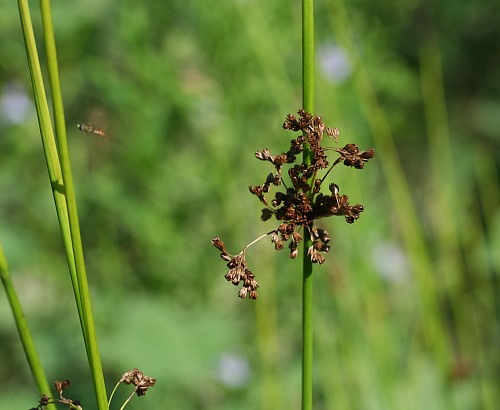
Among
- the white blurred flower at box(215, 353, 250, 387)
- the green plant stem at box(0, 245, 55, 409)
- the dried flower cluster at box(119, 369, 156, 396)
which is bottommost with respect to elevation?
the dried flower cluster at box(119, 369, 156, 396)

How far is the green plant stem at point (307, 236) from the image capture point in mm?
434

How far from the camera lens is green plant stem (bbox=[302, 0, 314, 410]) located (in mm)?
434

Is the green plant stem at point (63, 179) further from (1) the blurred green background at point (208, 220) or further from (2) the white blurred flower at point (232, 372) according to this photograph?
(2) the white blurred flower at point (232, 372)

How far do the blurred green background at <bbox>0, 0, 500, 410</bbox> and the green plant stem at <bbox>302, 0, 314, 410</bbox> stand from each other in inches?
32.5

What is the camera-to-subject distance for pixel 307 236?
1.48 feet

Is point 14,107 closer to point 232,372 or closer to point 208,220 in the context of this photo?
point 208,220

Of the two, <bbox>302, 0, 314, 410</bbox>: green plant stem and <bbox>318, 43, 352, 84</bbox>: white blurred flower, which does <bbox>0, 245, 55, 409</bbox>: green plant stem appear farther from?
<bbox>318, 43, 352, 84</bbox>: white blurred flower

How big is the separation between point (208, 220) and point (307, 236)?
1.50 meters

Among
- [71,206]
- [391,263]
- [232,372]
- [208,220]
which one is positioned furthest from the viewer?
[391,263]

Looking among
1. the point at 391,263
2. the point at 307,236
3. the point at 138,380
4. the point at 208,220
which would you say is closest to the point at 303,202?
the point at 307,236

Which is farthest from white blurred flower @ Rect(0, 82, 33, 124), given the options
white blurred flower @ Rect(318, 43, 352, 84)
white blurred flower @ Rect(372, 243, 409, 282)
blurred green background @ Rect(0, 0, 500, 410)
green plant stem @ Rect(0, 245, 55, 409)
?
green plant stem @ Rect(0, 245, 55, 409)

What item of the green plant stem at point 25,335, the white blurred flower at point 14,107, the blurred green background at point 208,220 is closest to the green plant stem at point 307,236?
the green plant stem at point 25,335

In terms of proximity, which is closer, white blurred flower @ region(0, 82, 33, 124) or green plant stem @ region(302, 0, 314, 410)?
green plant stem @ region(302, 0, 314, 410)

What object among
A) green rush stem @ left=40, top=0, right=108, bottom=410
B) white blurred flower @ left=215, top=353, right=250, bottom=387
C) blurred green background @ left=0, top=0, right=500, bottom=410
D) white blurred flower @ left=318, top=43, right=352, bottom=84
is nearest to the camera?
green rush stem @ left=40, top=0, right=108, bottom=410
